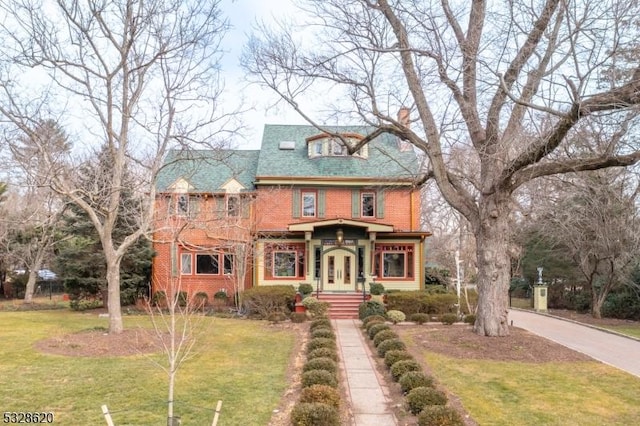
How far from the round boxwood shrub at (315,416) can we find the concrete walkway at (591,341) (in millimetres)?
7488

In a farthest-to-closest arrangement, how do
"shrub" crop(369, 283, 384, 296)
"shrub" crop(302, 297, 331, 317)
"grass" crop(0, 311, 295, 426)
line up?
1. "shrub" crop(369, 283, 384, 296)
2. "shrub" crop(302, 297, 331, 317)
3. "grass" crop(0, 311, 295, 426)

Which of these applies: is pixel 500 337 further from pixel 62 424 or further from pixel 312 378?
pixel 62 424

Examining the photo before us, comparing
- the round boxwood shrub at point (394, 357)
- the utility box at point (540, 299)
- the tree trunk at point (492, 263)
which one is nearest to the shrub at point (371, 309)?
the tree trunk at point (492, 263)

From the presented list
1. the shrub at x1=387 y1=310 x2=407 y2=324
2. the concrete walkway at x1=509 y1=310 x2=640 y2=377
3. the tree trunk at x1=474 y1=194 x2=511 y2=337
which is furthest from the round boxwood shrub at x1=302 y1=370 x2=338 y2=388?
the shrub at x1=387 y1=310 x2=407 y2=324

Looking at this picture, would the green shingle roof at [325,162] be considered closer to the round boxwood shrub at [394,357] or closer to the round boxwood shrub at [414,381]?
the round boxwood shrub at [394,357]

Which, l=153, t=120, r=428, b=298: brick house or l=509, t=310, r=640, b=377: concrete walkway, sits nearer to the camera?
l=509, t=310, r=640, b=377: concrete walkway

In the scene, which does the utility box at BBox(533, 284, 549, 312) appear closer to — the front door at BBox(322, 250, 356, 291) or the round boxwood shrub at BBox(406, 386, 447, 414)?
the front door at BBox(322, 250, 356, 291)

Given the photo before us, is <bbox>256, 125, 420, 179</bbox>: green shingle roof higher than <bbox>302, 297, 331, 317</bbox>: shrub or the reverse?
higher

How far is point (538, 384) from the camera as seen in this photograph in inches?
360

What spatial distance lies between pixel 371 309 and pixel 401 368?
962 cm

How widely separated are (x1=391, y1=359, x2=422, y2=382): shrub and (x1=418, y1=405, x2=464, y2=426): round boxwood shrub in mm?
2502

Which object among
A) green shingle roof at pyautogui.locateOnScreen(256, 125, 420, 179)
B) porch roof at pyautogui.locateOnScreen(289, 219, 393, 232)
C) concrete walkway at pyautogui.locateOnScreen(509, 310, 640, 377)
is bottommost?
concrete walkway at pyautogui.locateOnScreen(509, 310, 640, 377)

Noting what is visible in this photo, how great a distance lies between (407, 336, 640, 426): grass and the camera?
7.29 meters

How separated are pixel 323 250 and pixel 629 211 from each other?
12.6m
